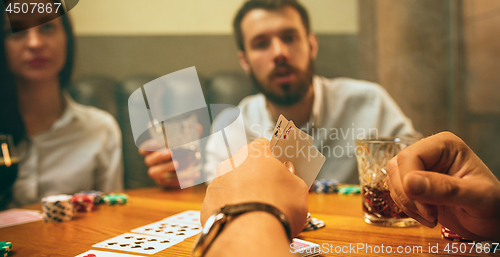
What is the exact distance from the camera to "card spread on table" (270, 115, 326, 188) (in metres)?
0.61

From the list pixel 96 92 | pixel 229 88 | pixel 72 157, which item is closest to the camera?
pixel 72 157

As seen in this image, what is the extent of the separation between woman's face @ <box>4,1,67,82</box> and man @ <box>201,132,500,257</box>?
2208mm

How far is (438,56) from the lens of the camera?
2.43m

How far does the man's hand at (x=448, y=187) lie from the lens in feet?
1.43

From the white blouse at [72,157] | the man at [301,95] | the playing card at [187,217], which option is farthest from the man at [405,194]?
the white blouse at [72,157]

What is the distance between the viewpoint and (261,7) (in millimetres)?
2518

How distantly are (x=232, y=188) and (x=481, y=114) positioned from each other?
2575 millimetres

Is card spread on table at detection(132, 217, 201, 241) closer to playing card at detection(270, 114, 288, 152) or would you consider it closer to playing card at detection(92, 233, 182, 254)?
playing card at detection(92, 233, 182, 254)

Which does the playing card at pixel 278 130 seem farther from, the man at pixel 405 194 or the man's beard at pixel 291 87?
the man's beard at pixel 291 87

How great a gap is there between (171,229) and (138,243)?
10cm

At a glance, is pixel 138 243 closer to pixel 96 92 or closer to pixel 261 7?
pixel 96 92

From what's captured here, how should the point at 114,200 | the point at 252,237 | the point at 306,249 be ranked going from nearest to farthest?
the point at 252,237 → the point at 306,249 → the point at 114,200

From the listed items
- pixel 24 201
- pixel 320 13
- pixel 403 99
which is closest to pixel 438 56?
pixel 403 99

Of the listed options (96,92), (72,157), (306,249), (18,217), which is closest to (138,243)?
(306,249)
